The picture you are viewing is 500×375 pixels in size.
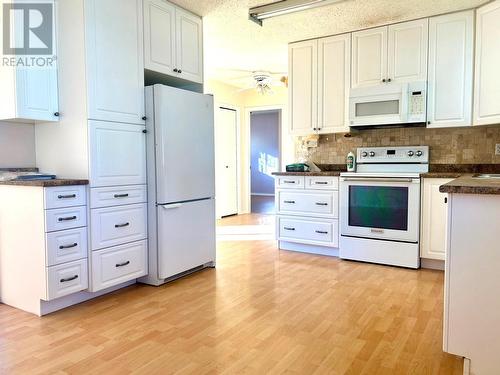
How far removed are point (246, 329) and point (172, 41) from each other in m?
2.42

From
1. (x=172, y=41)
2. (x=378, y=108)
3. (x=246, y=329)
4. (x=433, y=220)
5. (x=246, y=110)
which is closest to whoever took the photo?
(x=246, y=329)

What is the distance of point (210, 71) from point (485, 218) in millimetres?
4709

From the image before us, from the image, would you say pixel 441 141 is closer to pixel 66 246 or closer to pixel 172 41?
pixel 172 41

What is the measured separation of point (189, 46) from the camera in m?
3.45

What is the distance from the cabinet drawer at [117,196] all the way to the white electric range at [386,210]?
6.53 feet

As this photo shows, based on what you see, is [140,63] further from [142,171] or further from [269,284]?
[269,284]

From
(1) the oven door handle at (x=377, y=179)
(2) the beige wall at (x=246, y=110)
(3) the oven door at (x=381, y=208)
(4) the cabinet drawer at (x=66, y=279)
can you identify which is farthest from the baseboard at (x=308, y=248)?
(2) the beige wall at (x=246, y=110)

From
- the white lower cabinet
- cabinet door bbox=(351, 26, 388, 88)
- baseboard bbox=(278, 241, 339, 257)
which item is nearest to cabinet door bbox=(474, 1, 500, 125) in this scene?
cabinet door bbox=(351, 26, 388, 88)

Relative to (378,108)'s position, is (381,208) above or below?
below

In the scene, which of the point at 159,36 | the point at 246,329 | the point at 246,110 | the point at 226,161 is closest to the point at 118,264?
the point at 246,329

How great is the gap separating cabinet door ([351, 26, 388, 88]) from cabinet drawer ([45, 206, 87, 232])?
9.51ft

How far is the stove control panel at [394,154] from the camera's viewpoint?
3.86 meters

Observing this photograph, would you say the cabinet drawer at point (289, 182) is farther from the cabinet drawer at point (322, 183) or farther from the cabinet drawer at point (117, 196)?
the cabinet drawer at point (117, 196)

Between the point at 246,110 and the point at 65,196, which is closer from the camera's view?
the point at 65,196
